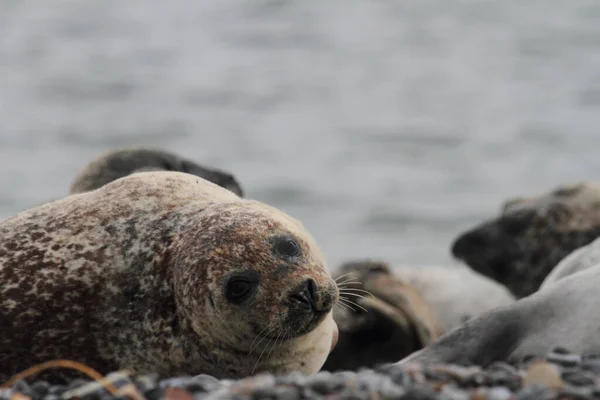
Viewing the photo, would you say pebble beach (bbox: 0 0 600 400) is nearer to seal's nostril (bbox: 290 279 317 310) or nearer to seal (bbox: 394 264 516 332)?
seal (bbox: 394 264 516 332)

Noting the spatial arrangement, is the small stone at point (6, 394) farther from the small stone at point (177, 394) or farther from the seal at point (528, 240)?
the seal at point (528, 240)

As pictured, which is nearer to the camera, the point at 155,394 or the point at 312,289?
the point at 155,394

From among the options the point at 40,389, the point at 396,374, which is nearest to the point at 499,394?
the point at 396,374

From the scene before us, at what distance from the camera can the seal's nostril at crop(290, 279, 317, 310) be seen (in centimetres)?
548

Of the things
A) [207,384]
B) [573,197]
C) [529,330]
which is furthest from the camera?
[573,197]

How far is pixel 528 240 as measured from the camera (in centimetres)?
1026

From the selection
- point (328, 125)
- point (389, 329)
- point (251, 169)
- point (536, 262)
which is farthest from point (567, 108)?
point (389, 329)

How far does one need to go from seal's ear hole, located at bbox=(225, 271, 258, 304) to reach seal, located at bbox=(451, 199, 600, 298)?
16.0 ft

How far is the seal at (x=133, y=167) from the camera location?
870 centimetres

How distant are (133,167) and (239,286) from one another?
3669 millimetres

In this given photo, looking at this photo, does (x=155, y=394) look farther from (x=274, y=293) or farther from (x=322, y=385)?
(x=274, y=293)

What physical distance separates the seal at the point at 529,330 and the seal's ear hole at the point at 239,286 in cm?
79

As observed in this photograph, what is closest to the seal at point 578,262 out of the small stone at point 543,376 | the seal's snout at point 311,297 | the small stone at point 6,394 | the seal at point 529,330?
the seal at point 529,330

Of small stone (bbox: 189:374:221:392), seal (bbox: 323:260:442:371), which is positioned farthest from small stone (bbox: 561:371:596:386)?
seal (bbox: 323:260:442:371)
